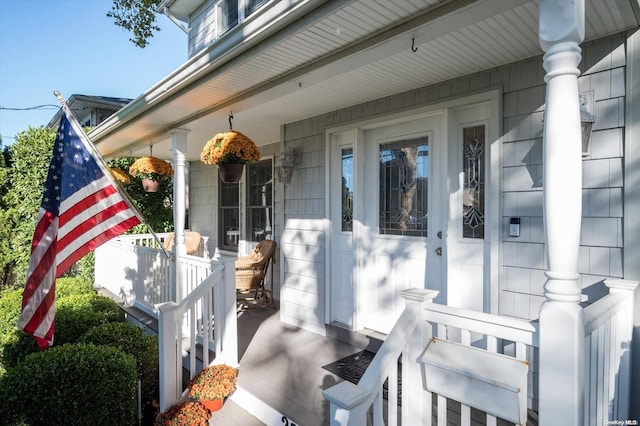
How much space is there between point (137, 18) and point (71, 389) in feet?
35.7

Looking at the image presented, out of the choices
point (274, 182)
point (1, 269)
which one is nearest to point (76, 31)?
point (1, 269)

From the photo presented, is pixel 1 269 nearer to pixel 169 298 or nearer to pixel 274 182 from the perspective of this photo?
pixel 169 298

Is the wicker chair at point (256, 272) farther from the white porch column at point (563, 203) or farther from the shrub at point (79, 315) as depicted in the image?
the white porch column at point (563, 203)

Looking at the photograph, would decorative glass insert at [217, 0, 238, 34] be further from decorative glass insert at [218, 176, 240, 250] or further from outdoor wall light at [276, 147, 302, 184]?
outdoor wall light at [276, 147, 302, 184]

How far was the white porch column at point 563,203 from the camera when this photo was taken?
142 centimetres

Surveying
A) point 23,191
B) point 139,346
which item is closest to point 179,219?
point 139,346

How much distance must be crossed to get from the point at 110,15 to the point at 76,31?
8.11ft

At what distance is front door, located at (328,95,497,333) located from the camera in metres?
2.95

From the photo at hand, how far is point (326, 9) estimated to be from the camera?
1.91 meters

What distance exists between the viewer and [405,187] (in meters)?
3.43

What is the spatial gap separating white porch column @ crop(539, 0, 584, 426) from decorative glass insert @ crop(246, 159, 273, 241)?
4710 mm

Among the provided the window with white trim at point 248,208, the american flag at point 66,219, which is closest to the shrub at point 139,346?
the american flag at point 66,219

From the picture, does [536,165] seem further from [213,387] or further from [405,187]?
[213,387]

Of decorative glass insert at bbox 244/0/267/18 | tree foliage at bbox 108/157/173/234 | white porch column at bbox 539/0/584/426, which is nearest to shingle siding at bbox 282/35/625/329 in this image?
white porch column at bbox 539/0/584/426
